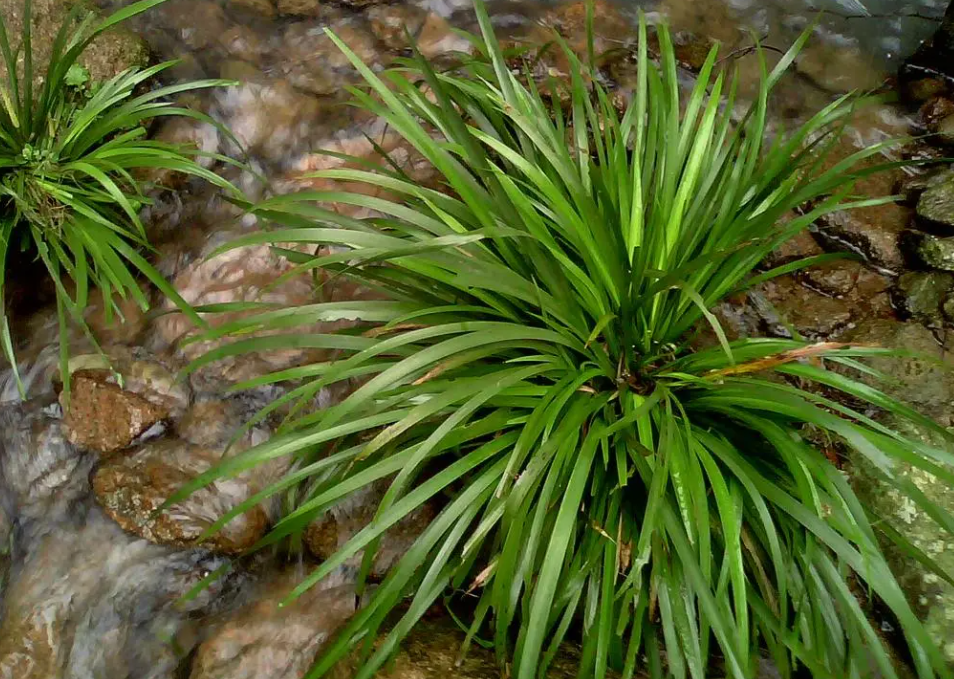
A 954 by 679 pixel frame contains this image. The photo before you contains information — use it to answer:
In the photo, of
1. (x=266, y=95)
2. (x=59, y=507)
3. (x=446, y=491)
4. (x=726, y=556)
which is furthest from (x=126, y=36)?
(x=726, y=556)

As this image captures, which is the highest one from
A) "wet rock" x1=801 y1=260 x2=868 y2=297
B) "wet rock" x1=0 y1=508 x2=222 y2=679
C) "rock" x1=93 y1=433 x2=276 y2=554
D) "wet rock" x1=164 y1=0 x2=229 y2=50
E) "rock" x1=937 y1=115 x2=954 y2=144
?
"wet rock" x1=164 y1=0 x2=229 y2=50

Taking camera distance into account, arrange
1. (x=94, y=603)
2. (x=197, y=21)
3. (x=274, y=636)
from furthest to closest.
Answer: (x=197, y=21) → (x=94, y=603) → (x=274, y=636)

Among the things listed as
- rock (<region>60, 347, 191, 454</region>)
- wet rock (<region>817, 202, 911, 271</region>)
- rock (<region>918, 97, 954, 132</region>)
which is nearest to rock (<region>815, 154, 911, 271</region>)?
wet rock (<region>817, 202, 911, 271</region>)

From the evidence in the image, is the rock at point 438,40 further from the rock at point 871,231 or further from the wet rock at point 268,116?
the rock at point 871,231

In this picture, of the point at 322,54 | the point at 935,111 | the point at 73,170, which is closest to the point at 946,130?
the point at 935,111

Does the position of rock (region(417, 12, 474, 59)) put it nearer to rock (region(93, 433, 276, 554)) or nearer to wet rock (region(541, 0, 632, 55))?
wet rock (region(541, 0, 632, 55))

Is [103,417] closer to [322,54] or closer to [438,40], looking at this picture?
[322,54]

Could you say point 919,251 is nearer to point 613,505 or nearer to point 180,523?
point 613,505

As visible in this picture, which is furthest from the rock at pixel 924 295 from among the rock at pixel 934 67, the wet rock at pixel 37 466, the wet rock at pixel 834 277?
the wet rock at pixel 37 466
